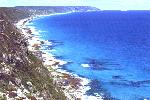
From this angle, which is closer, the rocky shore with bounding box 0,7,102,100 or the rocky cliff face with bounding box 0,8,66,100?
the rocky cliff face with bounding box 0,8,66,100

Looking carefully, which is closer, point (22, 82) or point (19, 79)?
point (19, 79)

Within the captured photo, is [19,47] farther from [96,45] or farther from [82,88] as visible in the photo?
[96,45]

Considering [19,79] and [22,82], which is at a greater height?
[19,79]

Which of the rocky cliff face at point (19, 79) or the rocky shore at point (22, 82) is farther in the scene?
the rocky shore at point (22, 82)

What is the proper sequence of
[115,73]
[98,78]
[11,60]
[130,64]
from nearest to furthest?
1. [11,60]
2. [98,78]
3. [115,73]
4. [130,64]

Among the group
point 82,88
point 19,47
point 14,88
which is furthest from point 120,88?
point 14,88

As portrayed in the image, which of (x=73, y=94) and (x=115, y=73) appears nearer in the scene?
(x=73, y=94)

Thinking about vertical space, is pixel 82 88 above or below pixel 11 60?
below

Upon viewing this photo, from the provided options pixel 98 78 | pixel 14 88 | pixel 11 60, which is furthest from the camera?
pixel 98 78

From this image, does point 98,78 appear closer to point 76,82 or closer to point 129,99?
point 76,82

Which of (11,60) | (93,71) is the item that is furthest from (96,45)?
(11,60)
